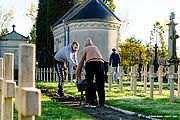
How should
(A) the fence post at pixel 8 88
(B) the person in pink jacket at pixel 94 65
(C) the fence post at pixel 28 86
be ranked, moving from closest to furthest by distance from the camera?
(C) the fence post at pixel 28 86 < (A) the fence post at pixel 8 88 < (B) the person in pink jacket at pixel 94 65

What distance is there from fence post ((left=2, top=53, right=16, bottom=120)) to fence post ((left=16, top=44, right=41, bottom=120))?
80 centimetres

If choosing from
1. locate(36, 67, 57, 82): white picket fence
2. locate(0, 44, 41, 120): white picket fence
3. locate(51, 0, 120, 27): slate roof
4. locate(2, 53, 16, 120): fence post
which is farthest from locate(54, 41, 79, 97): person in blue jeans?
locate(51, 0, 120, 27): slate roof

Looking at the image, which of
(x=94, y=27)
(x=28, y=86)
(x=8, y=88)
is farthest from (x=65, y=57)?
(x=94, y=27)

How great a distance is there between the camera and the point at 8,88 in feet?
11.6

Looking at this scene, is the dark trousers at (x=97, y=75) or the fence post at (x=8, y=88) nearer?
the fence post at (x=8, y=88)

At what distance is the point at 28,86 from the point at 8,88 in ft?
2.92

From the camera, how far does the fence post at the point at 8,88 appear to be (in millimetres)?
3535

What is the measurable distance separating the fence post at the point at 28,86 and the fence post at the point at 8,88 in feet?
2.62

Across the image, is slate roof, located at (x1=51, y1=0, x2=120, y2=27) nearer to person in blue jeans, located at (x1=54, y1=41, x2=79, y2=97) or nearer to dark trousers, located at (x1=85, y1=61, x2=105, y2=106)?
person in blue jeans, located at (x1=54, y1=41, x2=79, y2=97)

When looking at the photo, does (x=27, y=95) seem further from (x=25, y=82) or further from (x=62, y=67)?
(x=62, y=67)

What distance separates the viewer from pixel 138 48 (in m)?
64.4

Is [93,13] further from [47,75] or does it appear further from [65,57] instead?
[65,57]

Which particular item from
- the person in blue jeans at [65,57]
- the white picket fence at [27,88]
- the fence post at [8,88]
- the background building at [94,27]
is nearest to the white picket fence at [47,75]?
the background building at [94,27]

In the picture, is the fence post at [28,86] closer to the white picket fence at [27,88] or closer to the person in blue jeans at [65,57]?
the white picket fence at [27,88]
